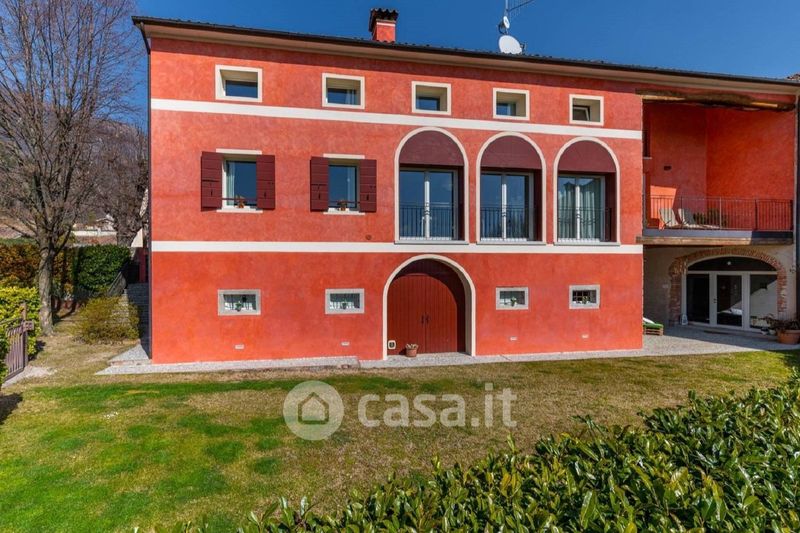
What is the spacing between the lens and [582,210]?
12.8 meters

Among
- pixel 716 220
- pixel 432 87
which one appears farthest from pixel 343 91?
pixel 716 220

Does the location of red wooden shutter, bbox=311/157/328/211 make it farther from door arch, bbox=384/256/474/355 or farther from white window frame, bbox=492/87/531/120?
white window frame, bbox=492/87/531/120

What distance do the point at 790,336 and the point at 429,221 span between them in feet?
41.2

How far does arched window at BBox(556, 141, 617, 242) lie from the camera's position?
12289 millimetres

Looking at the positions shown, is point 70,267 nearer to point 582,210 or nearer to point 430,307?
point 430,307

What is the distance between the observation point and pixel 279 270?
10656 mm

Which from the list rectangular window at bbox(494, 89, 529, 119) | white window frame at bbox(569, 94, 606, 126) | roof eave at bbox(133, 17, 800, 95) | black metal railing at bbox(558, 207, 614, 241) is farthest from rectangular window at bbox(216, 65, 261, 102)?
black metal railing at bbox(558, 207, 614, 241)

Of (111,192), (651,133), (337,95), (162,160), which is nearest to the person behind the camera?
(162,160)

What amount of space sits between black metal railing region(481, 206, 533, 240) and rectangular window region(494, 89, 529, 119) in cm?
279

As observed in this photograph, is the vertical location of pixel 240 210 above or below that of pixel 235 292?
above

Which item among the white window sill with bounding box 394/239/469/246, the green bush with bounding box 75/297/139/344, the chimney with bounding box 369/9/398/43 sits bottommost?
the green bush with bounding box 75/297/139/344

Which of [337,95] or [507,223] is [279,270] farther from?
[507,223]

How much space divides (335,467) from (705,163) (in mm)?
18531

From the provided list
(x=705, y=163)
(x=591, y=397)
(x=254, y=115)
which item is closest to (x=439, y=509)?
(x=591, y=397)
